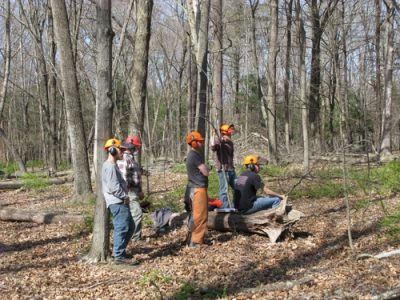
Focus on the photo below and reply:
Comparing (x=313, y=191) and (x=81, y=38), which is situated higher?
(x=81, y=38)

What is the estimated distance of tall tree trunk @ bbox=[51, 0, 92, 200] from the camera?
39.2 ft

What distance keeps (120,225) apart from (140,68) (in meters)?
5.63

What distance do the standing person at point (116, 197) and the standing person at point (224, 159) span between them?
3.05m

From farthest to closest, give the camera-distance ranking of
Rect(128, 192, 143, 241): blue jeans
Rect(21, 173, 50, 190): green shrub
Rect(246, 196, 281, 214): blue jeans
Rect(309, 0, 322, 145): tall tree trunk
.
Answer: Rect(309, 0, 322, 145): tall tree trunk < Rect(21, 173, 50, 190): green shrub < Rect(246, 196, 281, 214): blue jeans < Rect(128, 192, 143, 241): blue jeans

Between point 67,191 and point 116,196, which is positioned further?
point 67,191

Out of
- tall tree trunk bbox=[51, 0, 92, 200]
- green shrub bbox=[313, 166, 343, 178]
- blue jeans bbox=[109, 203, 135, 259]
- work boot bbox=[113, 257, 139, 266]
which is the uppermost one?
tall tree trunk bbox=[51, 0, 92, 200]

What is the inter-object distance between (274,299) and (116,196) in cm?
271

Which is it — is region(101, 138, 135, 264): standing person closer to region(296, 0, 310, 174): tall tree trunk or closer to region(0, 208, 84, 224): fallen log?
region(0, 208, 84, 224): fallen log

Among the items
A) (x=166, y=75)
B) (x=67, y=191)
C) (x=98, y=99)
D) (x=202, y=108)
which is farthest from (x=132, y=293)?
(x=166, y=75)

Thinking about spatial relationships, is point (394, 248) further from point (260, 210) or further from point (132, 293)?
point (132, 293)

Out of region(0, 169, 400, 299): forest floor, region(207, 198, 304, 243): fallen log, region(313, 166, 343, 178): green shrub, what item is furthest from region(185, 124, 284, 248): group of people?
region(313, 166, 343, 178): green shrub

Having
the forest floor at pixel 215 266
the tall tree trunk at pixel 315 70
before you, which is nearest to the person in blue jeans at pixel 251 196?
the forest floor at pixel 215 266

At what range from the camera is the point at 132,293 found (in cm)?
598

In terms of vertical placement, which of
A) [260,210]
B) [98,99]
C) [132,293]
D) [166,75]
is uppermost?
[166,75]
